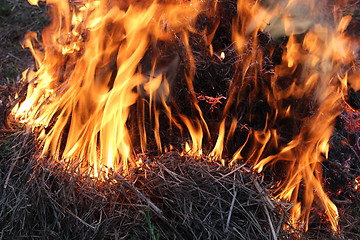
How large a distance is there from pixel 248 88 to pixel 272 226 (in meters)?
0.93

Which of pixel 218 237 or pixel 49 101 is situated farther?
pixel 49 101

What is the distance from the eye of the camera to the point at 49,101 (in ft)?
8.80

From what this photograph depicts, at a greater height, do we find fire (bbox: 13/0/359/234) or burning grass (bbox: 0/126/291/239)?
fire (bbox: 13/0/359/234)

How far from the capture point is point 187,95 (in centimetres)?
263

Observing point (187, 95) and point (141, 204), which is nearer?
point (141, 204)

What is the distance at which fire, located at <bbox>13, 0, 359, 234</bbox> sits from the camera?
249 cm

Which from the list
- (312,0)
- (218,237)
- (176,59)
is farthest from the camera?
(312,0)

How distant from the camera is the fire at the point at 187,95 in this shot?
2494mm

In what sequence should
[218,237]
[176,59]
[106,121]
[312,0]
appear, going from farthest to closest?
[312,0] → [176,59] → [106,121] → [218,237]

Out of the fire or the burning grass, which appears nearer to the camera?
the burning grass

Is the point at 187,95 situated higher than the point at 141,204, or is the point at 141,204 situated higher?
the point at 187,95

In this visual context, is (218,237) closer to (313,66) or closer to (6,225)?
(6,225)

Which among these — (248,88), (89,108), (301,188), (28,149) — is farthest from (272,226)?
(28,149)

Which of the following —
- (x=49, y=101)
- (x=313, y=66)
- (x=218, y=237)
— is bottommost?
(x=218, y=237)
